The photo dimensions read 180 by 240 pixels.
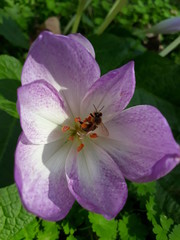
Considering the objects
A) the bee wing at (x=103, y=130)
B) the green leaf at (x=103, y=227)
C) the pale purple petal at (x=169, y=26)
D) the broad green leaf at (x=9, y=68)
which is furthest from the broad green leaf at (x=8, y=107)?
the pale purple petal at (x=169, y=26)

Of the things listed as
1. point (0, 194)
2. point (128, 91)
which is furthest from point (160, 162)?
point (0, 194)

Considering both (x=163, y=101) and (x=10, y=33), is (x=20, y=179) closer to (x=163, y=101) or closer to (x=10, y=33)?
(x=163, y=101)

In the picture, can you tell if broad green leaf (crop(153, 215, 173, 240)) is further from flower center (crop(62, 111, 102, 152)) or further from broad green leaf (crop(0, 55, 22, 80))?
broad green leaf (crop(0, 55, 22, 80))

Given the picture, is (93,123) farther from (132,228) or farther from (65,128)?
(132,228)

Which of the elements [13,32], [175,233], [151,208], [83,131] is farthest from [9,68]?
[175,233]

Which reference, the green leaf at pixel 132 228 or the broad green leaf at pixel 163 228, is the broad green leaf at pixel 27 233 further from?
the broad green leaf at pixel 163 228

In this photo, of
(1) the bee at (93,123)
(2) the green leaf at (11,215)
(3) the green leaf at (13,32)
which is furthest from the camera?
(3) the green leaf at (13,32)
